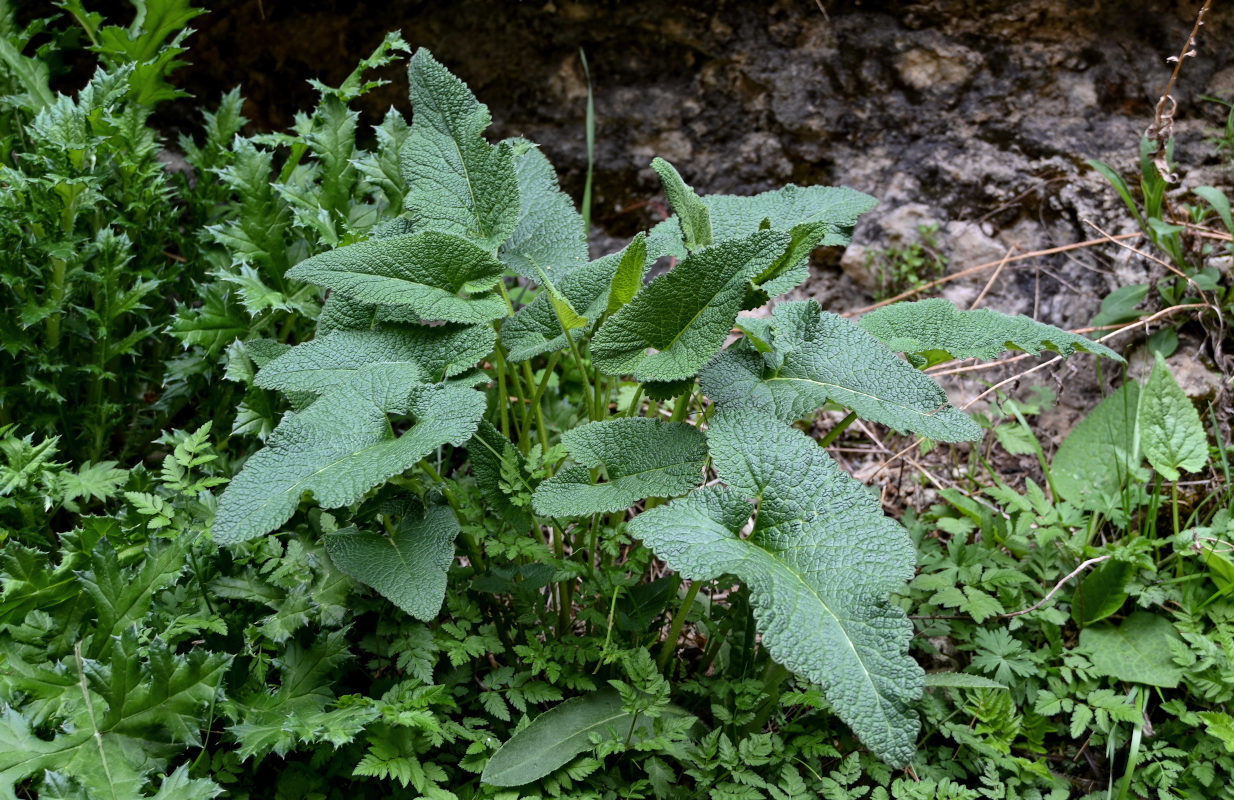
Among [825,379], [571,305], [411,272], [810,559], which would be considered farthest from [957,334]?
[411,272]

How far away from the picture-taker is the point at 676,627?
5.09 ft

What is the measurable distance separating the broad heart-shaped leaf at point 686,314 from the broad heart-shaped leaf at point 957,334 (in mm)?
360

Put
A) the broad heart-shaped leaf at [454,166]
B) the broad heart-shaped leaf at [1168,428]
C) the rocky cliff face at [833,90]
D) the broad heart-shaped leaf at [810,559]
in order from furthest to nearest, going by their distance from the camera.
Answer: the rocky cliff face at [833,90] < the broad heart-shaped leaf at [1168,428] < the broad heart-shaped leaf at [454,166] < the broad heart-shaped leaf at [810,559]

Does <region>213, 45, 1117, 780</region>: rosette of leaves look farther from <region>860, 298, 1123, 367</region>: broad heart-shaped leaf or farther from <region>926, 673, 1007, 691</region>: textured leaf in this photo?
<region>926, 673, 1007, 691</region>: textured leaf

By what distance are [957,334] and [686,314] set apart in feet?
1.69

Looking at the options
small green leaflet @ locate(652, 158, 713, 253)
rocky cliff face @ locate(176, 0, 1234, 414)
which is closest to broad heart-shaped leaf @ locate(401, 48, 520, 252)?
small green leaflet @ locate(652, 158, 713, 253)

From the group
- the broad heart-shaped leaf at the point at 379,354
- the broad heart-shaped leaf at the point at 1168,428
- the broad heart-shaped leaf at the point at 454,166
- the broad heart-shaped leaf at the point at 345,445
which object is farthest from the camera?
the broad heart-shaped leaf at the point at 1168,428

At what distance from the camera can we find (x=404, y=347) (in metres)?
1.59

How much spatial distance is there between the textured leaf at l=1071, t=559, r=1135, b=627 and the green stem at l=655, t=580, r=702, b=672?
0.89 metres

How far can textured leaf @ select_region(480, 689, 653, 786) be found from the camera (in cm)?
139

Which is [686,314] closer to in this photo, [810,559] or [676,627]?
[810,559]

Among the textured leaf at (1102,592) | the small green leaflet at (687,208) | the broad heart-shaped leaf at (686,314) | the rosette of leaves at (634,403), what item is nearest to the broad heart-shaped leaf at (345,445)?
the rosette of leaves at (634,403)

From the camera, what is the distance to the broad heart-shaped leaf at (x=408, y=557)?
135 centimetres

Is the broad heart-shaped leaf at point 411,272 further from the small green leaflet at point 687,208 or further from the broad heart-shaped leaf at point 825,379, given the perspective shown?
the broad heart-shaped leaf at point 825,379
